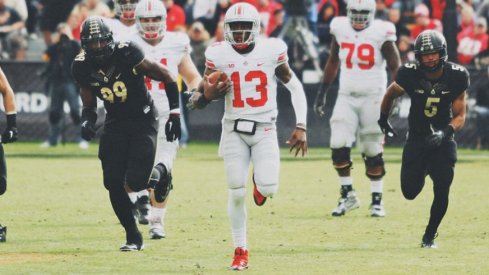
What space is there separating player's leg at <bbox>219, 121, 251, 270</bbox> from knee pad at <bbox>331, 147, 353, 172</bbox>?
361cm

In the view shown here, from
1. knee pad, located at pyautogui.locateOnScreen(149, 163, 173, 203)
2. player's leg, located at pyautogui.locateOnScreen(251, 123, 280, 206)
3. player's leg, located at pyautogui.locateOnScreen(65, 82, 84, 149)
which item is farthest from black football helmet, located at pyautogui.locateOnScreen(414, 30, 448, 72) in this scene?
player's leg, located at pyautogui.locateOnScreen(65, 82, 84, 149)

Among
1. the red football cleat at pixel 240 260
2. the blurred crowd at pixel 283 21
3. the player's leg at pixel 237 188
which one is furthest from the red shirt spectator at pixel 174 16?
the red football cleat at pixel 240 260

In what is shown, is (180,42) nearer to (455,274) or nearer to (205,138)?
(455,274)

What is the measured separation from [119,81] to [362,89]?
3.54 m

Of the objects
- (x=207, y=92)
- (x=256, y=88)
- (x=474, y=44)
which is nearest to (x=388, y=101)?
(x=256, y=88)

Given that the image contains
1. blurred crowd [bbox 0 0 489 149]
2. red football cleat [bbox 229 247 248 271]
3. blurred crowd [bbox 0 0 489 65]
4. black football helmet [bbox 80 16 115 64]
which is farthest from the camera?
blurred crowd [bbox 0 0 489 65]

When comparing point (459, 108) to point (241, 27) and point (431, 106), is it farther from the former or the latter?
point (241, 27)

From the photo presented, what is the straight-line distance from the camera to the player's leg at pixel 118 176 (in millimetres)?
10375

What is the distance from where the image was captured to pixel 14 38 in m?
23.3

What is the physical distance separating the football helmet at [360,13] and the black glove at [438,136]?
283 centimetres

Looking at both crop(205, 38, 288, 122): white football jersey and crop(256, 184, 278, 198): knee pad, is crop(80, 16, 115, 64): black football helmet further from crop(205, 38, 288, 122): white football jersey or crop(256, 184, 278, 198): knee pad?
crop(256, 184, 278, 198): knee pad

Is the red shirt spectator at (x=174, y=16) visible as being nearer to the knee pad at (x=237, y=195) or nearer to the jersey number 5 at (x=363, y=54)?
the jersey number 5 at (x=363, y=54)

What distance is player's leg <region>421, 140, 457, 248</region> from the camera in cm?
1059

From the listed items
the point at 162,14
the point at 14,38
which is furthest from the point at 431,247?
the point at 14,38
